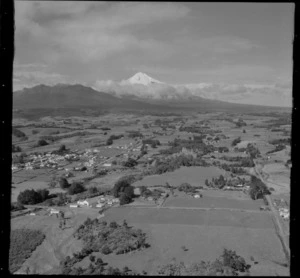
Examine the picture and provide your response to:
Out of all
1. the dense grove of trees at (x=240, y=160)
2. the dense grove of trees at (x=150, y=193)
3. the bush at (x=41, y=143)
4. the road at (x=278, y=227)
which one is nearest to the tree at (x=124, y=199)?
the dense grove of trees at (x=150, y=193)

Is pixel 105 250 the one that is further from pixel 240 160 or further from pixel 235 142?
pixel 235 142

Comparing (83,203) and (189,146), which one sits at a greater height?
(189,146)

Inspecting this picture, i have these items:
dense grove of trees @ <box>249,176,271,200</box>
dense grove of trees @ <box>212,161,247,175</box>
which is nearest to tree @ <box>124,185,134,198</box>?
dense grove of trees @ <box>249,176,271,200</box>

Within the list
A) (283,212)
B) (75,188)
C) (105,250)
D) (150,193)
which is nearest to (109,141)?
(75,188)

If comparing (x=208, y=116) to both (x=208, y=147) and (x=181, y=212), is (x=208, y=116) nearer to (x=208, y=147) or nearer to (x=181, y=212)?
(x=208, y=147)

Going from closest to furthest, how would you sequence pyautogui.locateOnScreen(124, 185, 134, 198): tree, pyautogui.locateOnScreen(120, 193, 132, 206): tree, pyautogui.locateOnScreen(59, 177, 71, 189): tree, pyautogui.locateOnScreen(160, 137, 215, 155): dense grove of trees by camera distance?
pyautogui.locateOnScreen(120, 193, 132, 206): tree
pyautogui.locateOnScreen(124, 185, 134, 198): tree
pyautogui.locateOnScreen(59, 177, 71, 189): tree
pyautogui.locateOnScreen(160, 137, 215, 155): dense grove of trees

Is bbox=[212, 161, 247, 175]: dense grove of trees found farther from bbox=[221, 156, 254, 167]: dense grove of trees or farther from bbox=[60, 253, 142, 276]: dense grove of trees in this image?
bbox=[60, 253, 142, 276]: dense grove of trees
